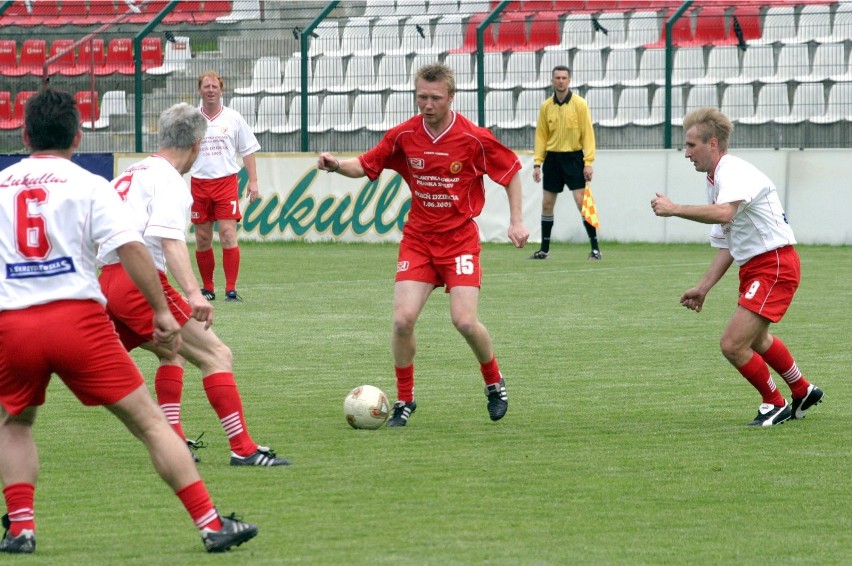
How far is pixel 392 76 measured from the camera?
2188 cm

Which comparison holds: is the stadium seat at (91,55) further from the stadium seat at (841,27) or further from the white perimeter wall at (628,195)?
the stadium seat at (841,27)

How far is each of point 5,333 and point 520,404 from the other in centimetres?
398

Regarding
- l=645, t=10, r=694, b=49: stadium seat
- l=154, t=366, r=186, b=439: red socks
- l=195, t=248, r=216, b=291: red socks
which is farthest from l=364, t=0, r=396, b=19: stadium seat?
l=154, t=366, r=186, b=439: red socks

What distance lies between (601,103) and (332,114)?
4.17 meters

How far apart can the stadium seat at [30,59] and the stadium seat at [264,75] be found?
4.38 metres

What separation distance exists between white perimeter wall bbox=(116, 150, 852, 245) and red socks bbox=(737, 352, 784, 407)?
11505mm

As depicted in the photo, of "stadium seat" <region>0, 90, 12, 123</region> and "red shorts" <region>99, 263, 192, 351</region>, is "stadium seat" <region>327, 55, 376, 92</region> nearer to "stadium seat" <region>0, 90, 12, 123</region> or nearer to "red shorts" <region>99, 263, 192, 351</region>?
"stadium seat" <region>0, 90, 12, 123</region>

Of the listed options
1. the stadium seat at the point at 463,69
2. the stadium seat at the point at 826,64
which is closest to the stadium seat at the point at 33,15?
the stadium seat at the point at 463,69

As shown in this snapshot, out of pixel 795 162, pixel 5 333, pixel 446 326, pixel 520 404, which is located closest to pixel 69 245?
pixel 5 333

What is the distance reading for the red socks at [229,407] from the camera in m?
6.22

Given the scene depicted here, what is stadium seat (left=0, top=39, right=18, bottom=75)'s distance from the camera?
81.8ft

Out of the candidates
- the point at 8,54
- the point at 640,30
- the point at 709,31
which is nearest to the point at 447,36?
the point at 640,30

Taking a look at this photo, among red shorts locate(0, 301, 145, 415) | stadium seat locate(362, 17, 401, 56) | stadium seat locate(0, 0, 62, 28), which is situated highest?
stadium seat locate(0, 0, 62, 28)

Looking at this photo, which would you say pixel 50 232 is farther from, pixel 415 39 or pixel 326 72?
pixel 415 39
